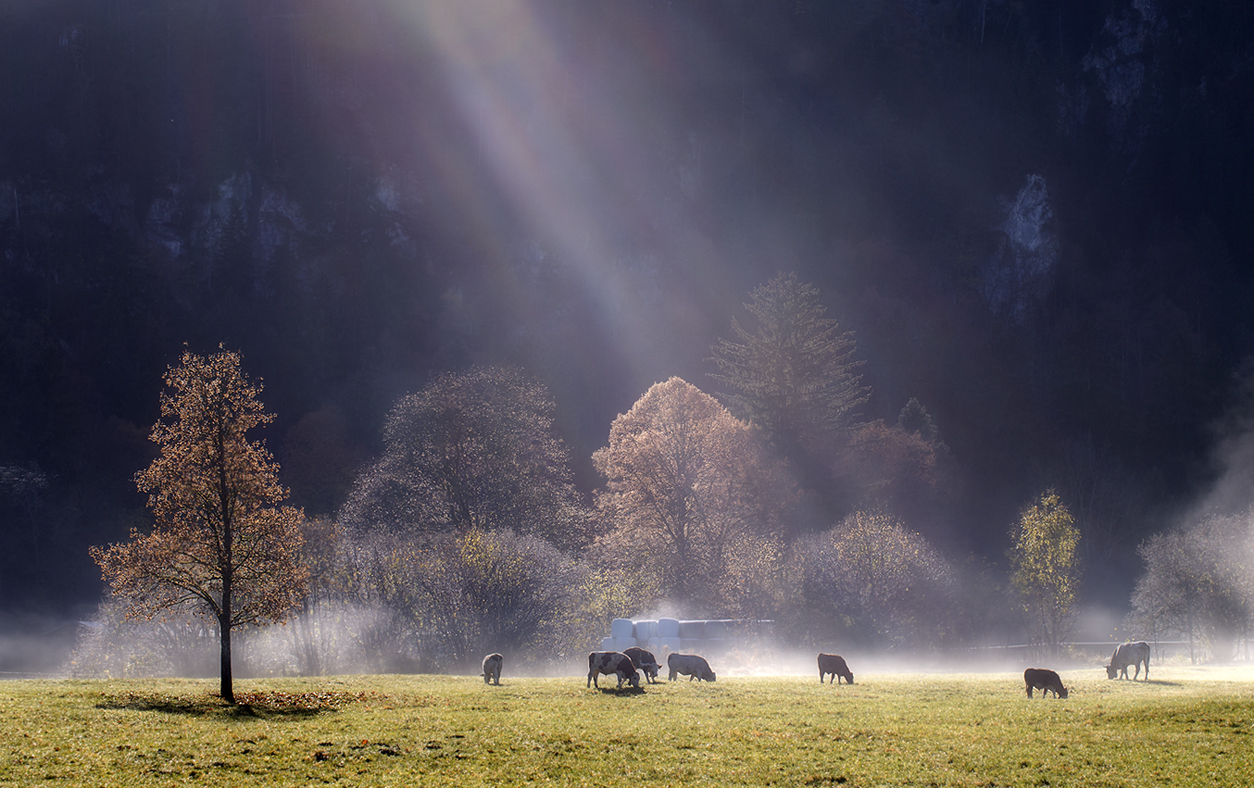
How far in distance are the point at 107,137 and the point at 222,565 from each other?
363 feet

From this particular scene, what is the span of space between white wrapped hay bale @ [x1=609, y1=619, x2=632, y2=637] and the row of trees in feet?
6.67

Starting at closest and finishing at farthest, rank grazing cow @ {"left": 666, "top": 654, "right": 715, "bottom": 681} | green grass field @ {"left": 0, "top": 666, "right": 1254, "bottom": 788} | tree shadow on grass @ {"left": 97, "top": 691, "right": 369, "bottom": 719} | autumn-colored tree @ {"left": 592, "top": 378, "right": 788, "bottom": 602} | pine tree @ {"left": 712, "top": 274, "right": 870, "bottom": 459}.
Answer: green grass field @ {"left": 0, "top": 666, "right": 1254, "bottom": 788}
tree shadow on grass @ {"left": 97, "top": 691, "right": 369, "bottom": 719}
grazing cow @ {"left": 666, "top": 654, "right": 715, "bottom": 681}
autumn-colored tree @ {"left": 592, "top": 378, "right": 788, "bottom": 602}
pine tree @ {"left": 712, "top": 274, "right": 870, "bottom": 459}

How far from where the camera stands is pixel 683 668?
33938 mm

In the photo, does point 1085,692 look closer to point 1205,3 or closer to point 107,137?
point 107,137

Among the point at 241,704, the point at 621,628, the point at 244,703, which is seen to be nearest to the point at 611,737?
the point at 241,704

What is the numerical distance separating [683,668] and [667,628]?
53.3 feet

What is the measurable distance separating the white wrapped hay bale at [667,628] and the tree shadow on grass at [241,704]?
2461 centimetres

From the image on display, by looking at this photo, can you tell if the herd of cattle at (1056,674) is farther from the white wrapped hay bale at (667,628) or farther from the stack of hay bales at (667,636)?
the white wrapped hay bale at (667,628)

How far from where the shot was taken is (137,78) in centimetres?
12181

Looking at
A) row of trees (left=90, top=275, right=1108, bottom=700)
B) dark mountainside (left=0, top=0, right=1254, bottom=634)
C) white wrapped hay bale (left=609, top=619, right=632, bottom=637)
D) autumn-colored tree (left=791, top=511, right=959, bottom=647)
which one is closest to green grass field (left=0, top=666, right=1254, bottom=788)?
row of trees (left=90, top=275, right=1108, bottom=700)

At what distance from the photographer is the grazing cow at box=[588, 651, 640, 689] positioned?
29078 mm

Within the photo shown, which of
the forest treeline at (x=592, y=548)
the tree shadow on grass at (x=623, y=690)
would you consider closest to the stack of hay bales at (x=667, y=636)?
the forest treeline at (x=592, y=548)

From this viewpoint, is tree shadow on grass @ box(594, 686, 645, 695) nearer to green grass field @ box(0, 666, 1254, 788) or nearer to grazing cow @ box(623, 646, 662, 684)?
green grass field @ box(0, 666, 1254, 788)

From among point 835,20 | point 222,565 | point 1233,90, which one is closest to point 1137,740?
point 222,565
